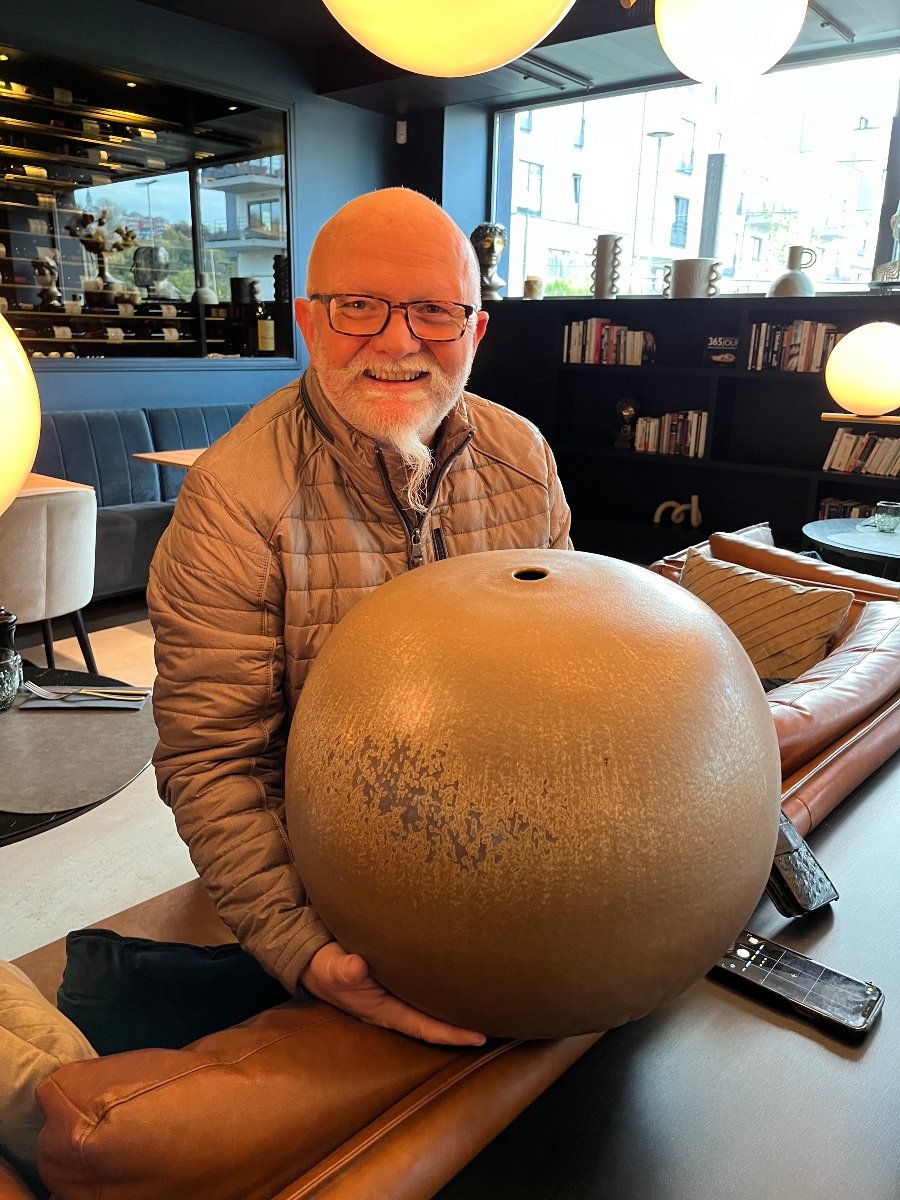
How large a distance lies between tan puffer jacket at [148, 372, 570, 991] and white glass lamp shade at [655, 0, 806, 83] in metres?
1.07

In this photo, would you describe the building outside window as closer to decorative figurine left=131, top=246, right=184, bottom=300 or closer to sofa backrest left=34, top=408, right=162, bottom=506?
decorative figurine left=131, top=246, right=184, bottom=300

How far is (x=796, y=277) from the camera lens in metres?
4.55

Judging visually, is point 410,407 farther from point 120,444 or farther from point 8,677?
point 120,444

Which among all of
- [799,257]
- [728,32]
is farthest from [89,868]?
[799,257]

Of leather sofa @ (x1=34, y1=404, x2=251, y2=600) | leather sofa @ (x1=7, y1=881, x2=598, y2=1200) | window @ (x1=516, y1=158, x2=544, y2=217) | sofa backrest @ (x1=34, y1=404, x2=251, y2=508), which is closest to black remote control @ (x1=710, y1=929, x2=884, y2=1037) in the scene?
leather sofa @ (x1=7, y1=881, x2=598, y2=1200)

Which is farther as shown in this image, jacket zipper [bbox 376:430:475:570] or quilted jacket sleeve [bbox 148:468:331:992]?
jacket zipper [bbox 376:430:475:570]

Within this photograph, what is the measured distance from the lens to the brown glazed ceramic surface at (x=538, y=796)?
1.96ft

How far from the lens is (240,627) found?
3.62 feet

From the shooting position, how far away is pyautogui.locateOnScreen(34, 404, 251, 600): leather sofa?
437 cm

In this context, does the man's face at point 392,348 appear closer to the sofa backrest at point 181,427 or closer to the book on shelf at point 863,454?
the book on shelf at point 863,454

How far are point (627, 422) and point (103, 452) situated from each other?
3.13 m

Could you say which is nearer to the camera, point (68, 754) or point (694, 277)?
point (68, 754)

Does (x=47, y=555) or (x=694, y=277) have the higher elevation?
(x=694, y=277)

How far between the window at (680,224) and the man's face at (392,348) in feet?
15.4
